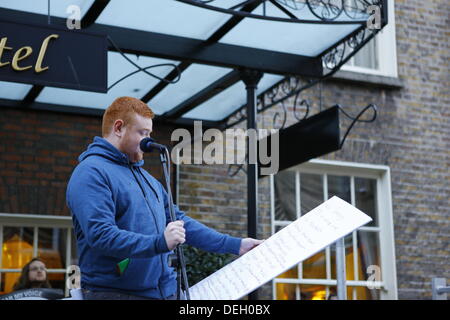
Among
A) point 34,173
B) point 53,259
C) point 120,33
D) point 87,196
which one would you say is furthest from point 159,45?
point 87,196

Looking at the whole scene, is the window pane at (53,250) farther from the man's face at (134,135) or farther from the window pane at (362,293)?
the man's face at (134,135)

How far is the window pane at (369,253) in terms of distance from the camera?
8.58 meters

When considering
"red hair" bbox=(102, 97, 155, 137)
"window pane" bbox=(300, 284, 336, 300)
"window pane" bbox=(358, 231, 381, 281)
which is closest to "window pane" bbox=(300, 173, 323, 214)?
"window pane" bbox=(358, 231, 381, 281)

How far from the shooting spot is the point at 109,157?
3.01 m

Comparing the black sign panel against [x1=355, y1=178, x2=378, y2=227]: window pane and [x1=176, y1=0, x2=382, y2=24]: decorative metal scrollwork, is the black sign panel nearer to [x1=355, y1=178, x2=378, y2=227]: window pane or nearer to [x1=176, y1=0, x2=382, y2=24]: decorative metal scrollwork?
[x1=176, y1=0, x2=382, y2=24]: decorative metal scrollwork

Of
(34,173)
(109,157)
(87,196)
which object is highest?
(34,173)

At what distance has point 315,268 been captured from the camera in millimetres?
8266

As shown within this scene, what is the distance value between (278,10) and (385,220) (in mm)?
3637

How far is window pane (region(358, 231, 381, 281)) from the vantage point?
8578 millimetres

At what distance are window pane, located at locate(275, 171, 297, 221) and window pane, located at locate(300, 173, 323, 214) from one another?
0.41ft

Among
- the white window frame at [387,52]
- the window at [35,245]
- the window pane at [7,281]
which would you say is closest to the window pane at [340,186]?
the white window frame at [387,52]

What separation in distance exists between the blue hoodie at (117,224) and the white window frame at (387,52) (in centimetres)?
633

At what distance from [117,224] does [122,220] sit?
0.08 feet
